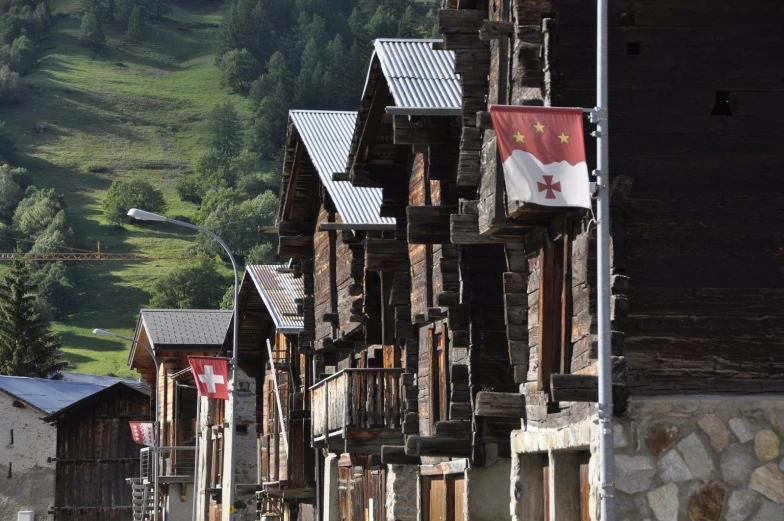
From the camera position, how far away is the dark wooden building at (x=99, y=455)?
60.6 meters

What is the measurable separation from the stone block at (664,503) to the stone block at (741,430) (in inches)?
27.9

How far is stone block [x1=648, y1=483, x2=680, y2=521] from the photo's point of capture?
1251cm

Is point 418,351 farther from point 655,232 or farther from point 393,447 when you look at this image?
point 655,232

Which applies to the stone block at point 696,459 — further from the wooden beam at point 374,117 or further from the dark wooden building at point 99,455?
the dark wooden building at point 99,455

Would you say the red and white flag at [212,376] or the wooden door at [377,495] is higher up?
the red and white flag at [212,376]

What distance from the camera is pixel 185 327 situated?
5419 centimetres

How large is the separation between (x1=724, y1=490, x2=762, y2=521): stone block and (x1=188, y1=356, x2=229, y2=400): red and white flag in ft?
67.0

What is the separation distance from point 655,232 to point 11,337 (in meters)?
77.3

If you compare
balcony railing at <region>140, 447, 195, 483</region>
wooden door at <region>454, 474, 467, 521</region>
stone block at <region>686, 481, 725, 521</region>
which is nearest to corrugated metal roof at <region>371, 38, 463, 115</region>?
wooden door at <region>454, 474, 467, 521</region>

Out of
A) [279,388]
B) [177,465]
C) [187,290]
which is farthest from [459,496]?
[187,290]

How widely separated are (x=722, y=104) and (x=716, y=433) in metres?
3.03

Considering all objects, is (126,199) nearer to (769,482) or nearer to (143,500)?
(143,500)

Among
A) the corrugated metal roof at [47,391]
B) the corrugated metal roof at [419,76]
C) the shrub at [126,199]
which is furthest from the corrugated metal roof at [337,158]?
the shrub at [126,199]

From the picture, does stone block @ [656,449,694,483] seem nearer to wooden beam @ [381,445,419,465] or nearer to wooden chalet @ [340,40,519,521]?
wooden chalet @ [340,40,519,521]
